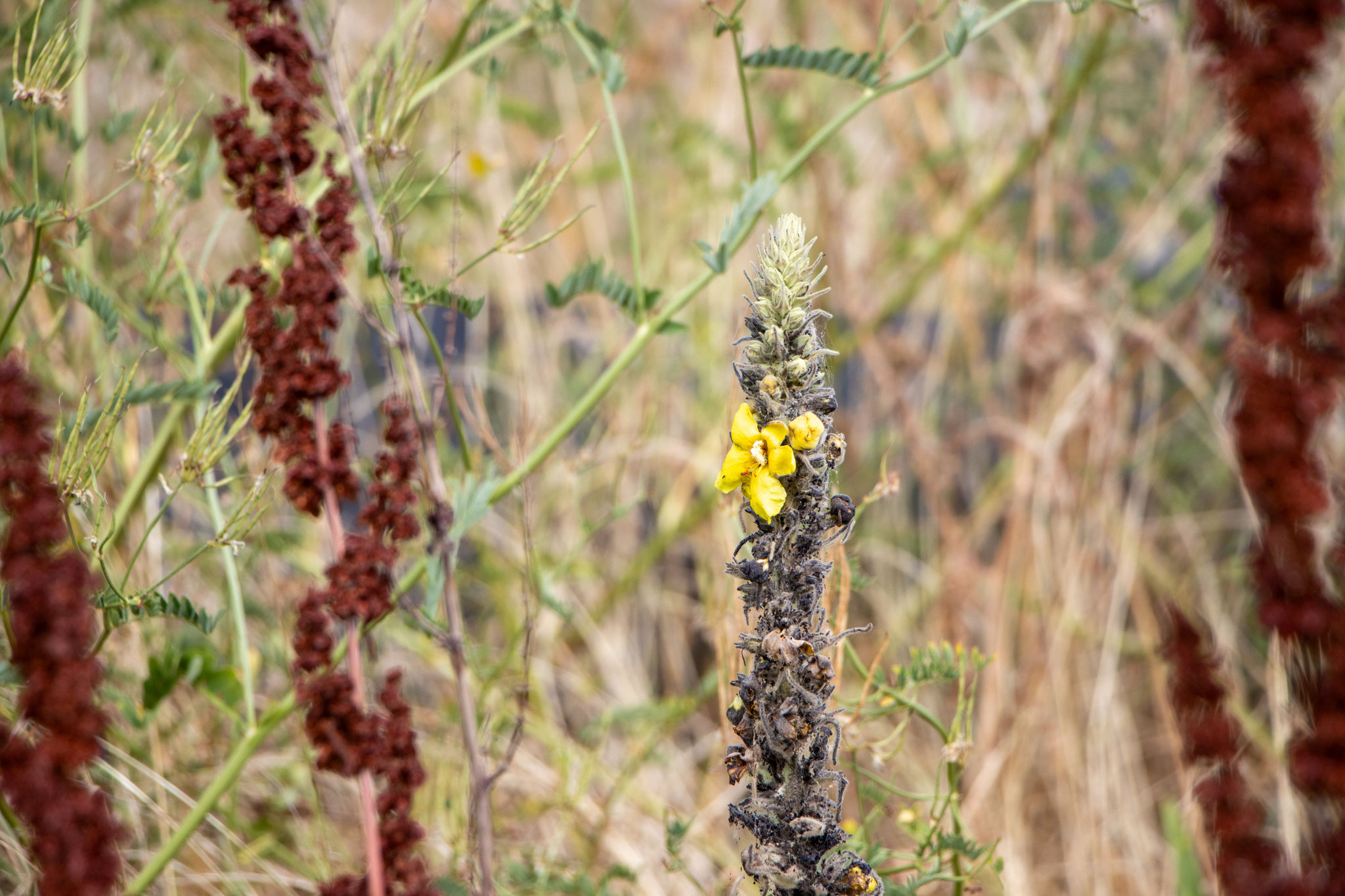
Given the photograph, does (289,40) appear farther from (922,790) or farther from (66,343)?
(922,790)

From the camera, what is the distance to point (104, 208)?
2400mm

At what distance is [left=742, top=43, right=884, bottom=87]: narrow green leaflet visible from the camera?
1467mm

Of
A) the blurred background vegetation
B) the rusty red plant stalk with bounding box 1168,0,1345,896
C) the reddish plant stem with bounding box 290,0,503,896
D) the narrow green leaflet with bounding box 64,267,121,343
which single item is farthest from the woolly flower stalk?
the narrow green leaflet with bounding box 64,267,121,343

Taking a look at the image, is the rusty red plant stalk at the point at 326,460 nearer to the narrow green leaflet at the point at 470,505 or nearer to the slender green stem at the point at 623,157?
the narrow green leaflet at the point at 470,505

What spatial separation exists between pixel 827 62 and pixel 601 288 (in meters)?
0.45

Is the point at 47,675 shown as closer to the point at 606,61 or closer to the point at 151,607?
the point at 151,607

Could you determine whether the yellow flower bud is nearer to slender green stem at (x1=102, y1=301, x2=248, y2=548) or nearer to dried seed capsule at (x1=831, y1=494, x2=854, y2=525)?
dried seed capsule at (x1=831, y1=494, x2=854, y2=525)

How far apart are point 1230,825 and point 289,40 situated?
104 cm

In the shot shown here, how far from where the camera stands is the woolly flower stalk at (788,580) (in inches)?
39.5

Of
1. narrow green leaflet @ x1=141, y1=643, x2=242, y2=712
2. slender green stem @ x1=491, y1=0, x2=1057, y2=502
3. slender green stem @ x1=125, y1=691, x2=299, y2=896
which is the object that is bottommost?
slender green stem @ x1=125, y1=691, x2=299, y2=896

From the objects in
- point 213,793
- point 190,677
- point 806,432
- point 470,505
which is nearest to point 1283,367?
point 806,432

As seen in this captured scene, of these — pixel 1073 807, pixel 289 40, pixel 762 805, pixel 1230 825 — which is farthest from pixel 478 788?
pixel 1073 807

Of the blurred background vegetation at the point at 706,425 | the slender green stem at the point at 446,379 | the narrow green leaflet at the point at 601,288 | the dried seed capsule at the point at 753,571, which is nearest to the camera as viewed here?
the dried seed capsule at the point at 753,571

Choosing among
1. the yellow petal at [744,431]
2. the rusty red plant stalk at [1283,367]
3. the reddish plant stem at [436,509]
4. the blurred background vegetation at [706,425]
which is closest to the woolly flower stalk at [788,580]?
the yellow petal at [744,431]
